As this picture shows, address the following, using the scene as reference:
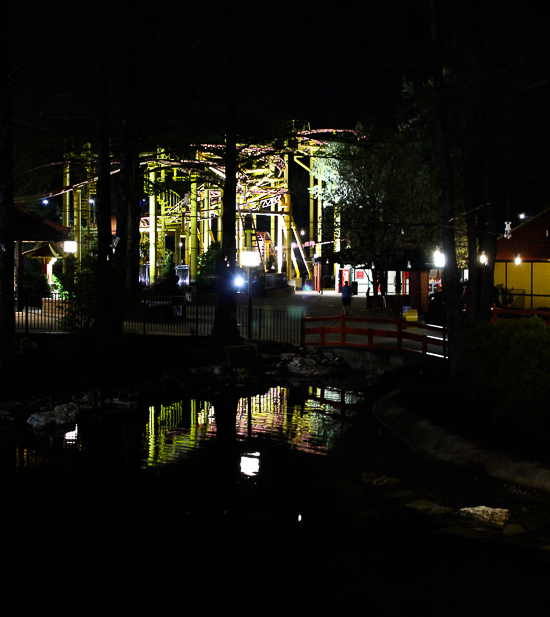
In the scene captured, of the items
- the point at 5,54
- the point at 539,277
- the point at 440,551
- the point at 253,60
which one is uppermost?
the point at 253,60

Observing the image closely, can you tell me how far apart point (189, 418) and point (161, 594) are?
7.12 meters

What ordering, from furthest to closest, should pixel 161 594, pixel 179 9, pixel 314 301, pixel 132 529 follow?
1. pixel 314 301
2. pixel 179 9
3. pixel 132 529
4. pixel 161 594

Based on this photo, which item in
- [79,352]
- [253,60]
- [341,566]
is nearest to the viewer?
[341,566]

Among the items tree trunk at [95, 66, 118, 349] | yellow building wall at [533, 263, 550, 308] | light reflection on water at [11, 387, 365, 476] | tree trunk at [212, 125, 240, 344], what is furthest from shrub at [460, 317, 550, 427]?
yellow building wall at [533, 263, 550, 308]

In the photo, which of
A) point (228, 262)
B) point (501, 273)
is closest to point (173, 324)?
point (228, 262)

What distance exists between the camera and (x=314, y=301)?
4247cm

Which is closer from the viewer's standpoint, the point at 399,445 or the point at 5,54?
the point at 399,445

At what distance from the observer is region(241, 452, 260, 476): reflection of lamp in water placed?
30.0 feet

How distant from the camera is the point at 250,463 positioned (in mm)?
9578

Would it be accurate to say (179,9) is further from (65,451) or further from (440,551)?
(440,551)

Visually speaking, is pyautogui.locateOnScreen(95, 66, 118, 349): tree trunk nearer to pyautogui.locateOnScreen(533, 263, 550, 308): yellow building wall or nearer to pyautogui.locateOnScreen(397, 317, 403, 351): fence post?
pyautogui.locateOnScreen(397, 317, 403, 351): fence post

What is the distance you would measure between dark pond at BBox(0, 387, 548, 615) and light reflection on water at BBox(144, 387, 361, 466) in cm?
7

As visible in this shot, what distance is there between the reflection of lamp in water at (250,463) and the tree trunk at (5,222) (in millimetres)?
6434

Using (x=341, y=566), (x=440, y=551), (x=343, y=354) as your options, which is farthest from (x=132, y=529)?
(x=343, y=354)
